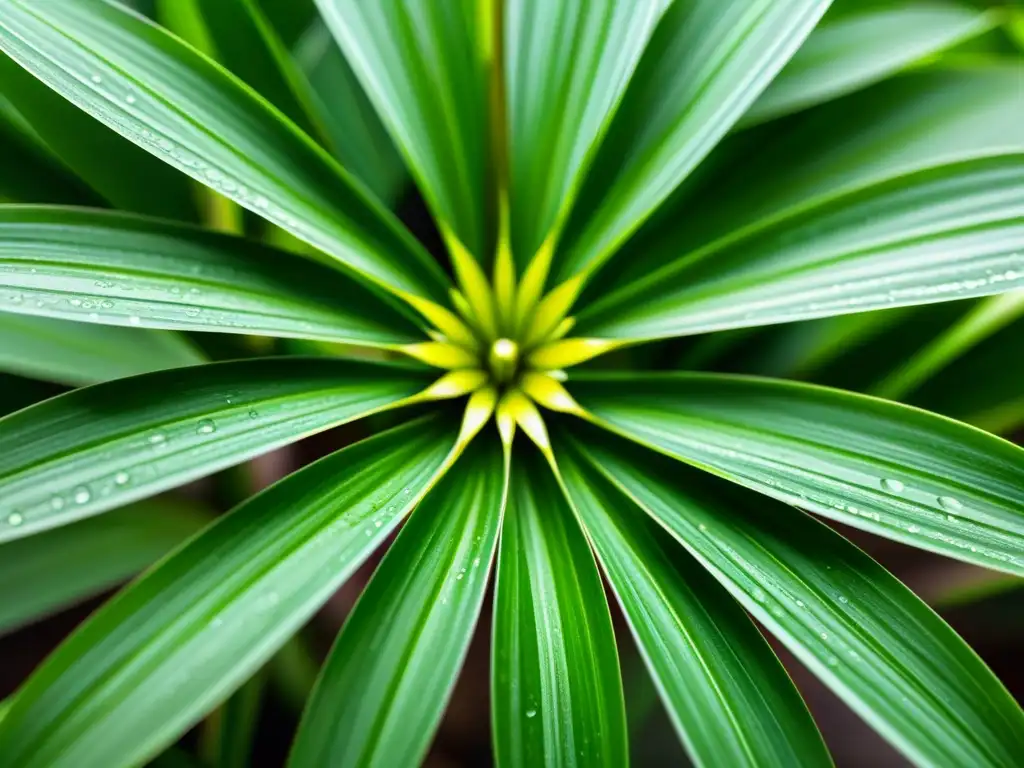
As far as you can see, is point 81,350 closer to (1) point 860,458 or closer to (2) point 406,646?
(2) point 406,646

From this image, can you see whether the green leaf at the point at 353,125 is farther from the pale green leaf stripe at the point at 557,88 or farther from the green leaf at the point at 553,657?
the green leaf at the point at 553,657

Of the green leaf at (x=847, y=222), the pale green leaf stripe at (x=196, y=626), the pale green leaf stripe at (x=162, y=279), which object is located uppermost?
the green leaf at (x=847, y=222)

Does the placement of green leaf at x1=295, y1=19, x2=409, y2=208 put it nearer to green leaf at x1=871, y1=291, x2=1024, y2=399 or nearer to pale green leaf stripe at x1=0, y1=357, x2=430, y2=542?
pale green leaf stripe at x1=0, y1=357, x2=430, y2=542

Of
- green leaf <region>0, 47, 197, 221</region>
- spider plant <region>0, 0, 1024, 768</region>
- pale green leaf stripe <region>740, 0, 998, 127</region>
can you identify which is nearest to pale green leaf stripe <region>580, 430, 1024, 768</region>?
spider plant <region>0, 0, 1024, 768</region>

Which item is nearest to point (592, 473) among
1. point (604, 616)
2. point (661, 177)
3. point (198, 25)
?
point (604, 616)

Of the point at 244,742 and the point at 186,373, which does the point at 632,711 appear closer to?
the point at 244,742

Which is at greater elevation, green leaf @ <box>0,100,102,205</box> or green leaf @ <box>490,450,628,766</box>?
green leaf @ <box>0,100,102,205</box>

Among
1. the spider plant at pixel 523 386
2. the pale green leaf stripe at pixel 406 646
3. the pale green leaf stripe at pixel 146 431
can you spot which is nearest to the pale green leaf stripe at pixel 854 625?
the spider plant at pixel 523 386
